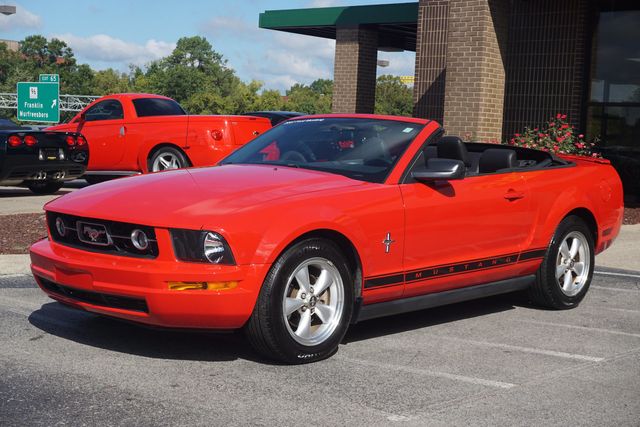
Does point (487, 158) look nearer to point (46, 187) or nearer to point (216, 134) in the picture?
point (216, 134)

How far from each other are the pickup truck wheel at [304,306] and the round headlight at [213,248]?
32cm

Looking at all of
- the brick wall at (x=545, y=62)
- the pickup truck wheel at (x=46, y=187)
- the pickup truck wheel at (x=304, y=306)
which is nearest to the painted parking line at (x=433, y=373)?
the pickup truck wheel at (x=304, y=306)

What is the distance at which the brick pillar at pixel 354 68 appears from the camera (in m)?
25.3

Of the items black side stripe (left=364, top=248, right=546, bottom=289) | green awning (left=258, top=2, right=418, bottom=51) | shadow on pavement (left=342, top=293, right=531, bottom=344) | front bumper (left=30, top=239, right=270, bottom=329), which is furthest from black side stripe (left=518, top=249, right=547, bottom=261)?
green awning (left=258, top=2, right=418, bottom=51)

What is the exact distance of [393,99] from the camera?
78688mm

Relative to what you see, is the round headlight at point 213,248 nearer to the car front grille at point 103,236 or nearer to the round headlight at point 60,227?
the car front grille at point 103,236

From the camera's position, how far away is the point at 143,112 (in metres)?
16.4

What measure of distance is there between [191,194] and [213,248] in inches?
21.0

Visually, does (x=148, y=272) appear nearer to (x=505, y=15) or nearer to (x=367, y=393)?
(x=367, y=393)

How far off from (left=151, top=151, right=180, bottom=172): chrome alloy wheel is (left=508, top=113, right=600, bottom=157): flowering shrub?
5772 mm

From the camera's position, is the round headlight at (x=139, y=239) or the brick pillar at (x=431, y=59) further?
the brick pillar at (x=431, y=59)

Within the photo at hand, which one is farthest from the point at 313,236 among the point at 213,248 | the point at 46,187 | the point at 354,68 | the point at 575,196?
the point at 354,68

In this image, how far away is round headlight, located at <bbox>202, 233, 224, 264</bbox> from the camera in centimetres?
552

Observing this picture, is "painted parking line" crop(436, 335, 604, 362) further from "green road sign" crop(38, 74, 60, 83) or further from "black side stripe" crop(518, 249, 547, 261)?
"green road sign" crop(38, 74, 60, 83)
